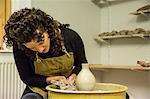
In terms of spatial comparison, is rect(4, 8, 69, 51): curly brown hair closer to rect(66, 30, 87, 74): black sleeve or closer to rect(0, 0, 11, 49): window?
rect(66, 30, 87, 74): black sleeve

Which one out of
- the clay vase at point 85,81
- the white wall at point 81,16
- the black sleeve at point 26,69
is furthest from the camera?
the white wall at point 81,16

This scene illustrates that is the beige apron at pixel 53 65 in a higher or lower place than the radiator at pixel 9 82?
higher

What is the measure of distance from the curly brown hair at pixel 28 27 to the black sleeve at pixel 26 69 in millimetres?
108

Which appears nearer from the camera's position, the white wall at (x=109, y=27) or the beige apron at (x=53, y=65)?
the beige apron at (x=53, y=65)

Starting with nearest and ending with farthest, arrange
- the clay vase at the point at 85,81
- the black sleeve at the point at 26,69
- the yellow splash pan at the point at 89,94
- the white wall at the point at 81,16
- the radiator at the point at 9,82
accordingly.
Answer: the yellow splash pan at the point at 89,94
the clay vase at the point at 85,81
the black sleeve at the point at 26,69
the radiator at the point at 9,82
the white wall at the point at 81,16

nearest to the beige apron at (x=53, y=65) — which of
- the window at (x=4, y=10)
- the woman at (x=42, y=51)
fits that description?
the woman at (x=42, y=51)

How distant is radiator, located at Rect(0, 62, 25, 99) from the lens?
2.48m

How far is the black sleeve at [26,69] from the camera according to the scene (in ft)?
4.83

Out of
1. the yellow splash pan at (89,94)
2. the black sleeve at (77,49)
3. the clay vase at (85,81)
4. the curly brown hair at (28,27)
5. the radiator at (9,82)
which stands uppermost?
the curly brown hair at (28,27)

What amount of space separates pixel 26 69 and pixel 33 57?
0.30ft

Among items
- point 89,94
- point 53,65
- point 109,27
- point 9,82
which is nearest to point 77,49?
point 53,65

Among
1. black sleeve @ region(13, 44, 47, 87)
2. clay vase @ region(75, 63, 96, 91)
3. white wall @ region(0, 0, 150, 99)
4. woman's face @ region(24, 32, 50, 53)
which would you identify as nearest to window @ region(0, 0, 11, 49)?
white wall @ region(0, 0, 150, 99)

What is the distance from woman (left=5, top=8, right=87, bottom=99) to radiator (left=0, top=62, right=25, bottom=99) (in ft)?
3.34

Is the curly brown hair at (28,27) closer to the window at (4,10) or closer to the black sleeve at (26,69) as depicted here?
the black sleeve at (26,69)
